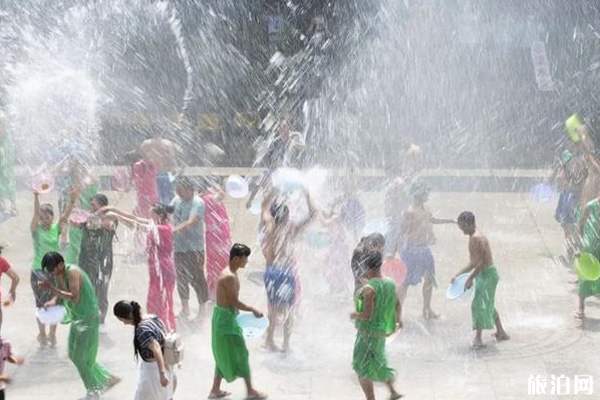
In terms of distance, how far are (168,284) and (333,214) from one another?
1979mm

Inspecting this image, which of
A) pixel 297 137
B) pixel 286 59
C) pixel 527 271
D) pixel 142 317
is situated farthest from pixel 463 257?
pixel 286 59

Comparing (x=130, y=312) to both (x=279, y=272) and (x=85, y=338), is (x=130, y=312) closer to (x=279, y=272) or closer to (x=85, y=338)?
(x=85, y=338)

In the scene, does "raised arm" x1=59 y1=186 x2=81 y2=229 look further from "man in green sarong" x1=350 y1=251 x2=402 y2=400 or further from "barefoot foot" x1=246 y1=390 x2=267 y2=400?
"man in green sarong" x1=350 y1=251 x2=402 y2=400

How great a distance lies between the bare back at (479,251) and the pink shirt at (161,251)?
8.58ft

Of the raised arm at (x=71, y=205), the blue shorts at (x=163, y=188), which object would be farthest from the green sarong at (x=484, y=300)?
the blue shorts at (x=163, y=188)

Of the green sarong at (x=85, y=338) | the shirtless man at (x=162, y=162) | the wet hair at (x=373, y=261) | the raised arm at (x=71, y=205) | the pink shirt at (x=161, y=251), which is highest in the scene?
the shirtless man at (x=162, y=162)

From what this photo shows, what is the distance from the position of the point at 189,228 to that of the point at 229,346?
2.45m

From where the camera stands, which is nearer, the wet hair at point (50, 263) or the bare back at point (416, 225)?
the wet hair at point (50, 263)

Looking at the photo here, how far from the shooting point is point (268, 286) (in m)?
10.3

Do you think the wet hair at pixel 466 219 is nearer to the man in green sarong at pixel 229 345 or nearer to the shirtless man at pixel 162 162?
the man in green sarong at pixel 229 345

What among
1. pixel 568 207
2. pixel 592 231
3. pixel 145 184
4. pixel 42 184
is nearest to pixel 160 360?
pixel 42 184

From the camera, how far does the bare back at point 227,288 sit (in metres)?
9.05

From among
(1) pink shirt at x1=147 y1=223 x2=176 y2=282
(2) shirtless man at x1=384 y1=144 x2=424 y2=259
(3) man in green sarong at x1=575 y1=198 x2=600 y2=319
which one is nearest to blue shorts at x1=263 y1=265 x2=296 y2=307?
(1) pink shirt at x1=147 y1=223 x2=176 y2=282

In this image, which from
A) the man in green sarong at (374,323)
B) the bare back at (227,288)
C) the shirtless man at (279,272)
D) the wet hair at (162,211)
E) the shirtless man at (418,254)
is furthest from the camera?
the shirtless man at (418,254)
